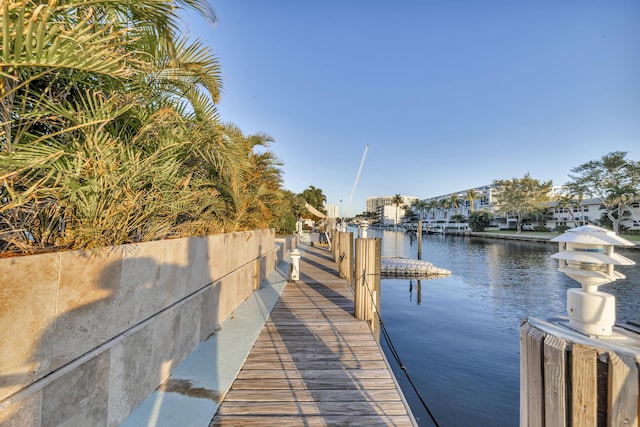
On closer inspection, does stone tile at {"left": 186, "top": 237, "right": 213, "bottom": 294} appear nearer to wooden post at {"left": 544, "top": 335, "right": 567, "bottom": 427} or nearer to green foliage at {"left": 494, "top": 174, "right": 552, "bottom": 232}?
wooden post at {"left": 544, "top": 335, "right": 567, "bottom": 427}

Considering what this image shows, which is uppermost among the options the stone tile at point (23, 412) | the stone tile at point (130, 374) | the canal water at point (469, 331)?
the stone tile at point (23, 412)

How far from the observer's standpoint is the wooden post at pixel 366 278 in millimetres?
4469

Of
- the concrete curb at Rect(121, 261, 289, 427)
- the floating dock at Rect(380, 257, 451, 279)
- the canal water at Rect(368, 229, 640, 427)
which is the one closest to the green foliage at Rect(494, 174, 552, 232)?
the canal water at Rect(368, 229, 640, 427)

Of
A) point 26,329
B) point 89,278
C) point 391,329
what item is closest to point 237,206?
point 89,278

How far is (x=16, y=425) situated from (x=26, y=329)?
46cm

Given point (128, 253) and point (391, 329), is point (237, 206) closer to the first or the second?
point (128, 253)

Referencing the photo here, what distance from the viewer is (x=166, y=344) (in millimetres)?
2736

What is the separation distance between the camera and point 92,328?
6.18ft

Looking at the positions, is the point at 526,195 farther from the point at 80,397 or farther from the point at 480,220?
the point at 80,397

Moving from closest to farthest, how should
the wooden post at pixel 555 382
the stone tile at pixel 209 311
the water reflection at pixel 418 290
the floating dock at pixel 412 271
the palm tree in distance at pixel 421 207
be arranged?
the wooden post at pixel 555 382
the stone tile at pixel 209 311
the water reflection at pixel 418 290
the floating dock at pixel 412 271
the palm tree in distance at pixel 421 207

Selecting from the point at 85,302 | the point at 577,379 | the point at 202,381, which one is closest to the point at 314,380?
the point at 202,381

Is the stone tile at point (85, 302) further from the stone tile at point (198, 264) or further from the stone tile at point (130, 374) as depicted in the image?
the stone tile at point (198, 264)

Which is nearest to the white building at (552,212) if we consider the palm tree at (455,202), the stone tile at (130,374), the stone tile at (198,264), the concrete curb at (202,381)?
the palm tree at (455,202)

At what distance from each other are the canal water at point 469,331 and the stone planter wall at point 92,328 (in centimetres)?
276
